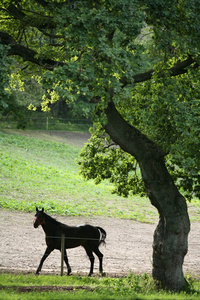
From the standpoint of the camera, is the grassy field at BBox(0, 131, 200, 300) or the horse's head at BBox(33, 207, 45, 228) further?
the horse's head at BBox(33, 207, 45, 228)

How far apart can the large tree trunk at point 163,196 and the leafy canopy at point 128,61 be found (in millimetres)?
556

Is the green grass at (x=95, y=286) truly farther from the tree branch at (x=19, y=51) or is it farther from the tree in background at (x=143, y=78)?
the tree branch at (x=19, y=51)

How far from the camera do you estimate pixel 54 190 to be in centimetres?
2906

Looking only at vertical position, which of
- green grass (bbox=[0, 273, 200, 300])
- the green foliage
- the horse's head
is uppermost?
the green foliage

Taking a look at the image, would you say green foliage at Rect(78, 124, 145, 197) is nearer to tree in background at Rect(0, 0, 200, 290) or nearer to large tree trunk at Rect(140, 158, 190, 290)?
tree in background at Rect(0, 0, 200, 290)

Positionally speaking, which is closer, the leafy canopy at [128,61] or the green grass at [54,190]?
the leafy canopy at [128,61]

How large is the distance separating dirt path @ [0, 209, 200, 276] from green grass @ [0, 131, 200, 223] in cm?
163

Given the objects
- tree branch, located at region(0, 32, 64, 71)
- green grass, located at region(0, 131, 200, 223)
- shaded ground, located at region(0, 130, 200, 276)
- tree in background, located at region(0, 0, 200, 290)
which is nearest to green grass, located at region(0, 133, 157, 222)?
green grass, located at region(0, 131, 200, 223)

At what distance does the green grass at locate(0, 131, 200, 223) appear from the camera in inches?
997

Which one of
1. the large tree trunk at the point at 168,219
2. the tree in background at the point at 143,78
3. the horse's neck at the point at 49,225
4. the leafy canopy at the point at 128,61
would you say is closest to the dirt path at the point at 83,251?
the horse's neck at the point at 49,225

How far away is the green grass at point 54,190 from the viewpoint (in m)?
25.3

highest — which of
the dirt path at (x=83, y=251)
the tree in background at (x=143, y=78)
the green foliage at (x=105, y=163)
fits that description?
the tree in background at (x=143, y=78)

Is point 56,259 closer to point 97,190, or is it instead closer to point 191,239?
point 191,239

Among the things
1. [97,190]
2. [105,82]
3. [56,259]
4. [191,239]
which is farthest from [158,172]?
[97,190]
